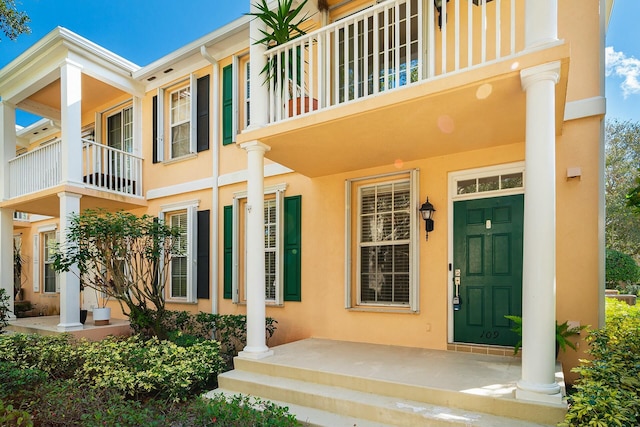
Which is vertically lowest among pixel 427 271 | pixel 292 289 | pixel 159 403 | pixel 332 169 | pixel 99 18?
pixel 159 403

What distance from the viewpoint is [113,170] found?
28.6ft

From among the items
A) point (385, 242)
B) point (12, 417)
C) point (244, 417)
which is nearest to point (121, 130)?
point (385, 242)

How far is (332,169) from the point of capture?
6.02 meters

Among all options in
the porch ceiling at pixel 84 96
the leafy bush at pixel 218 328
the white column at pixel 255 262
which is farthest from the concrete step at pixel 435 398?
the porch ceiling at pixel 84 96

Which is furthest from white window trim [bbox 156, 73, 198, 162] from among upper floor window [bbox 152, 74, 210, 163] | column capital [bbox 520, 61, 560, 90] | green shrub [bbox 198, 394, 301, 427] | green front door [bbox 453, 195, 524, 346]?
column capital [bbox 520, 61, 560, 90]

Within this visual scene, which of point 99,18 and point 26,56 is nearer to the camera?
point 26,56

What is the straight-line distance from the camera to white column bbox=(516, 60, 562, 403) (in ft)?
10.3

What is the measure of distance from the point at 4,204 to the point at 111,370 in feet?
22.6

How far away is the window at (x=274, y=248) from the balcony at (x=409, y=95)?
3.50 feet

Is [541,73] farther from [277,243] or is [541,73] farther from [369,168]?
[277,243]

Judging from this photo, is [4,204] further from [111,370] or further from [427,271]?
[427,271]

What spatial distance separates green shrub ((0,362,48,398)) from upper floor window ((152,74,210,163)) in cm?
462

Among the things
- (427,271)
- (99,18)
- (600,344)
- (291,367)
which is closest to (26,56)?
(99,18)

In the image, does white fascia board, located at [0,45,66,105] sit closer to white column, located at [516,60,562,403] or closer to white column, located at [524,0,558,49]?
white column, located at [524,0,558,49]
